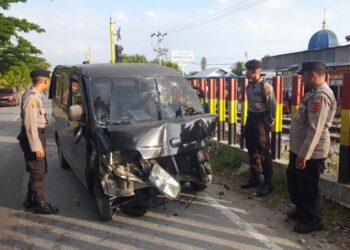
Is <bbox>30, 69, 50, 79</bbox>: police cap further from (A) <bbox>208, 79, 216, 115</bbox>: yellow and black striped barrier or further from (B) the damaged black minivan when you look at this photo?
(A) <bbox>208, 79, 216, 115</bbox>: yellow and black striped barrier

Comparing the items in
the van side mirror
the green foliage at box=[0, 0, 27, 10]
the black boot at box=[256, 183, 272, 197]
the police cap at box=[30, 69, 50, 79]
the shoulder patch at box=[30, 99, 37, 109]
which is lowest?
the black boot at box=[256, 183, 272, 197]

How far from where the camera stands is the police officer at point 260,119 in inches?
225

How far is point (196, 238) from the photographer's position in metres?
4.30

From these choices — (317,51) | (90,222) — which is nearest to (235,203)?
(90,222)

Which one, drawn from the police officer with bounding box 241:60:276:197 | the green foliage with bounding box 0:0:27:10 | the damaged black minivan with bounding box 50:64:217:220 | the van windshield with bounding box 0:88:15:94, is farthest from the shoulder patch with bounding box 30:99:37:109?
the green foliage with bounding box 0:0:27:10

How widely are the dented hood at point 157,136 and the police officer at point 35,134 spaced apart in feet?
3.58

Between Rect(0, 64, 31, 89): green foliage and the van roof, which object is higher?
Rect(0, 64, 31, 89): green foliage

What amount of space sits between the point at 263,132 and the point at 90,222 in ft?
9.40

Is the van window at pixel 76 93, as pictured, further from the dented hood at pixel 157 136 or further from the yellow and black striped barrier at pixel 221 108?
the yellow and black striped barrier at pixel 221 108

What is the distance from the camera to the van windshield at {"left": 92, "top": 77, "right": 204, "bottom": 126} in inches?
195

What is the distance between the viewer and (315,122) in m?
4.05

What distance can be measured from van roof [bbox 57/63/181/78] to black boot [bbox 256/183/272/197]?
2.20 m

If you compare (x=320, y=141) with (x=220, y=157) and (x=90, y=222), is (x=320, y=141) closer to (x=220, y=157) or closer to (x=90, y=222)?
(x=90, y=222)

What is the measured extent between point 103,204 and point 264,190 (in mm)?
2464
